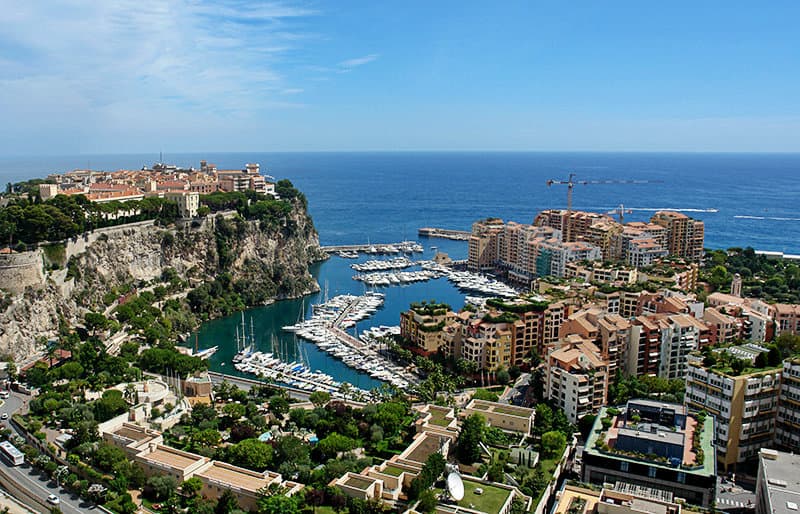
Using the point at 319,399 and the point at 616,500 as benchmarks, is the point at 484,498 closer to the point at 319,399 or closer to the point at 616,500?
the point at 616,500

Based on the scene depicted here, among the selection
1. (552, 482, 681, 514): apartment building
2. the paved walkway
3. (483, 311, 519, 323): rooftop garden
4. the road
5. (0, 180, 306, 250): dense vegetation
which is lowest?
the road

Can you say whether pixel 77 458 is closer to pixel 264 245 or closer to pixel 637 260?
pixel 264 245

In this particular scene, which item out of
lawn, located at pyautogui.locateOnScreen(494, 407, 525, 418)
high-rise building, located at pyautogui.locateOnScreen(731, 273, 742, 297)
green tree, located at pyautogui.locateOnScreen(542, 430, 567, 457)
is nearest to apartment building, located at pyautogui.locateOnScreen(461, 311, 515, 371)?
lawn, located at pyautogui.locateOnScreen(494, 407, 525, 418)

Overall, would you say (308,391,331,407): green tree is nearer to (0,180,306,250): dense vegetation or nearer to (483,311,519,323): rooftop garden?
(483,311,519,323): rooftop garden

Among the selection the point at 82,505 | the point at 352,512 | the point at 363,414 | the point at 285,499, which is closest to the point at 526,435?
the point at 363,414

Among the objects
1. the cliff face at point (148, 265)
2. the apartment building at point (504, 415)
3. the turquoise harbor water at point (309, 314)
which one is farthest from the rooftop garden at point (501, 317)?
the cliff face at point (148, 265)

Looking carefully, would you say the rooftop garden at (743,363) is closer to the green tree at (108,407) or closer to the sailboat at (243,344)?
the green tree at (108,407)
